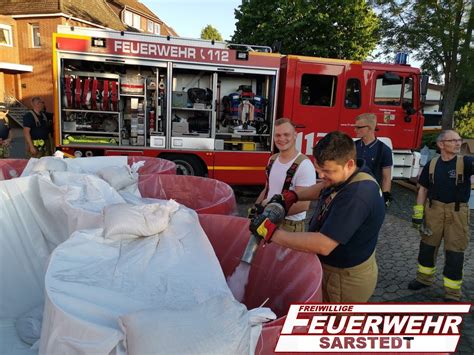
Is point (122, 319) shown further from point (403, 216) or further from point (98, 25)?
point (98, 25)

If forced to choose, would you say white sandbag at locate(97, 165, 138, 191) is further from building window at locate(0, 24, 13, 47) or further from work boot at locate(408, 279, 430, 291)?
building window at locate(0, 24, 13, 47)

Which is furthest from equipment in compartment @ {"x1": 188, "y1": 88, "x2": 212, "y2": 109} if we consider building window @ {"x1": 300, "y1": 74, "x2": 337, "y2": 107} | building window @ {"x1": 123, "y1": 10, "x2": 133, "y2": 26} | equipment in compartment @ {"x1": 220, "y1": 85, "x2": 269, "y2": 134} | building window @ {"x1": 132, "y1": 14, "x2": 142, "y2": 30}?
building window @ {"x1": 132, "y1": 14, "x2": 142, "y2": 30}

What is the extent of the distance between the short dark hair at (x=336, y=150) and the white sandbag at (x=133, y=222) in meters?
0.87

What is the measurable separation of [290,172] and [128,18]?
26904 mm

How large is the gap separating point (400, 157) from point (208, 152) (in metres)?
3.80

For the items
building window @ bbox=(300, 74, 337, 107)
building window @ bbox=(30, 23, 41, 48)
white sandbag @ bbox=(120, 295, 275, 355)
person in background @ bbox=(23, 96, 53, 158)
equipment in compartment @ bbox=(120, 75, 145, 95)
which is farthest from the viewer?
building window @ bbox=(30, 23, 41, 48)

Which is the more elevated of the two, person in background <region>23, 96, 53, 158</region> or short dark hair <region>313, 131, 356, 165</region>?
short dark hair <region>313, 131, 356, 165</region>

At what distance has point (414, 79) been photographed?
6.89 m

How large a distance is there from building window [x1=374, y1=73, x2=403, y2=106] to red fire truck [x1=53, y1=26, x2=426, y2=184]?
2cm

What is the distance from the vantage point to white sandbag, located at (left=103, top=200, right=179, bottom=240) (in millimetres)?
1777

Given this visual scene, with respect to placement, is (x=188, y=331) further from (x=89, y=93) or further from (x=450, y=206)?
(x=89, y=93)

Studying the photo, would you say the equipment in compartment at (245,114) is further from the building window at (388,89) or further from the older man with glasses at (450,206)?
the older man with glasses at (450,206)

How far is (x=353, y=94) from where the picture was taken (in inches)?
266

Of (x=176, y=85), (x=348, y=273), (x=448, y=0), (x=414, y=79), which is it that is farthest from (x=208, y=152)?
(x=448, y=0)
